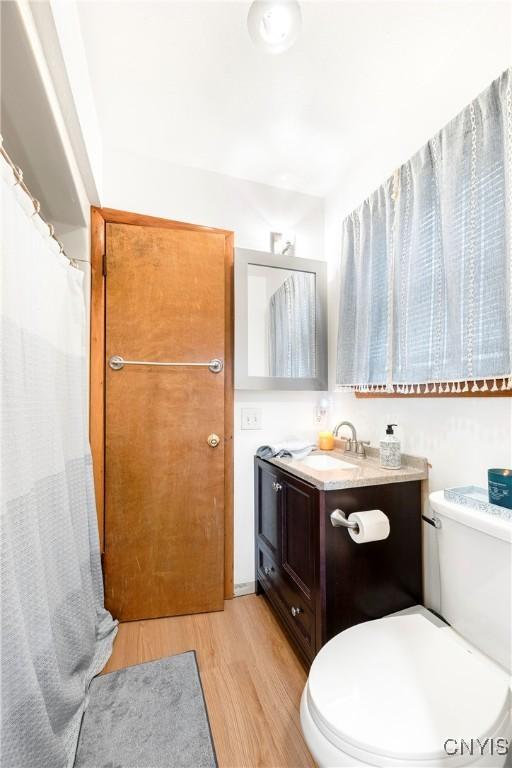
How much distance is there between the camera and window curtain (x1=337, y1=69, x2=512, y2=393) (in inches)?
37.6

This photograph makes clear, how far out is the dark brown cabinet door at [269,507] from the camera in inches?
60.4

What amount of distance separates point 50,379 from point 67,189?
806mm

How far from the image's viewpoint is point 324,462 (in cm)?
166

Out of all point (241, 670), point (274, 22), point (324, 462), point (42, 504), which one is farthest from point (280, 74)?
point (241, 670)

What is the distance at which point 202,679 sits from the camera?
127cm

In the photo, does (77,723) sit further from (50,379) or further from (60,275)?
(60,275)

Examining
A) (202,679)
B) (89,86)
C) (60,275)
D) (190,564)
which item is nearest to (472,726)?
(202,679)

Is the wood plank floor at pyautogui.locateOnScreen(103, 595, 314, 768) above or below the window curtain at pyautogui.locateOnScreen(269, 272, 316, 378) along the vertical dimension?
below

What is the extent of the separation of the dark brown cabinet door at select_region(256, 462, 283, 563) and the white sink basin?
0.19 metres

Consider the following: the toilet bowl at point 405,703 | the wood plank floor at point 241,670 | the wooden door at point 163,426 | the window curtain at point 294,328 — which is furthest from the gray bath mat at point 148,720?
the window curtain at point 294,328

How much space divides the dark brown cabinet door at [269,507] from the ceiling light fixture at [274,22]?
171 centimetres

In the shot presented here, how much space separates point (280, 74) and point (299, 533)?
1.92m

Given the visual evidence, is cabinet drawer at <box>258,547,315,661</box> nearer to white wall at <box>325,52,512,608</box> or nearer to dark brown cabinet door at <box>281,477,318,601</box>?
dark brown cabinet door at <box>281,477,318,601</box>

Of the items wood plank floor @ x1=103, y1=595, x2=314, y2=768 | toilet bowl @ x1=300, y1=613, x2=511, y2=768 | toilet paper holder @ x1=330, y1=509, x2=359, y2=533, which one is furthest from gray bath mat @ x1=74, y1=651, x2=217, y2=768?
toilet paper holder @ x1=330, y1=509, x2=359, y2=533
